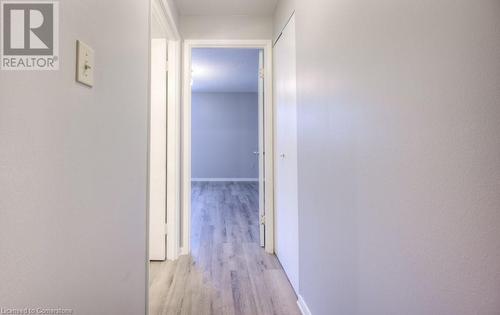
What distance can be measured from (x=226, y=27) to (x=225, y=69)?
273 centimetres

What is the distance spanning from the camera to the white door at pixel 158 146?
2.37m

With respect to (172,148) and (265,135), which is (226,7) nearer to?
(265,135)

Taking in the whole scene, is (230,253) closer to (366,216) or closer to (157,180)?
(157,180)

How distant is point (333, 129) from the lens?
1.25 meters

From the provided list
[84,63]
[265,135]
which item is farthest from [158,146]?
[84,63]

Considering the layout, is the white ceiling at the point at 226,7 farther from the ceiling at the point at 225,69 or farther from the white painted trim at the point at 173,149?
the ceiling at the point at 225,69

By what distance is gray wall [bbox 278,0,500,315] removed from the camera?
547 millimetres

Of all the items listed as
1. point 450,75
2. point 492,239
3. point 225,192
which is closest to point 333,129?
point 450,75

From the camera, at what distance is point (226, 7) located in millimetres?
2449

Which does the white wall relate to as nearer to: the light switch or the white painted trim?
the white painted trim

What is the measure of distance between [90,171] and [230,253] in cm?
200

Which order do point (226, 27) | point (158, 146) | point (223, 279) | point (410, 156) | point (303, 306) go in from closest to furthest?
point (410, 156) → point (303, 306) → point (223, 279) → point (158, 146) → point (226, 27)

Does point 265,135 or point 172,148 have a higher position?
point 265,135

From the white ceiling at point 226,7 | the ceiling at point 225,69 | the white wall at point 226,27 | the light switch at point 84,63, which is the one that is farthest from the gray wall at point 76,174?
the ceiling at point 225,69
